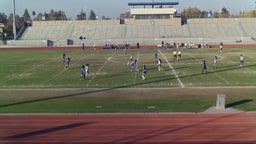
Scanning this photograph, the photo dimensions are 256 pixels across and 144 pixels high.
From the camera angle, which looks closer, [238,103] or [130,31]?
[238,103]

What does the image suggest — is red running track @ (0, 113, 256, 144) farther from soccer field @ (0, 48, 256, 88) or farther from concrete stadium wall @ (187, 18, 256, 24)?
concrete stadium wall @ (187, 18, 256, 24)

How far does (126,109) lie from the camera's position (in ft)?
70.4

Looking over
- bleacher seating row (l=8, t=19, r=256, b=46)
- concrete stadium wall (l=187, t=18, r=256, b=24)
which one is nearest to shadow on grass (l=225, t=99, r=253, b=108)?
bleacher seating row (l=8, t=19, r=256, b=46)

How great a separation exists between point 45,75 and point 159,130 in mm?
19579

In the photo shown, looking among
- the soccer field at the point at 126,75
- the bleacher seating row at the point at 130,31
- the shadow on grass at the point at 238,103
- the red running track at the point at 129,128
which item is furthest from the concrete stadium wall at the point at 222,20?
the red running track at the point at 129,128

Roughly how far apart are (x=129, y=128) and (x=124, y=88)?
10629mm

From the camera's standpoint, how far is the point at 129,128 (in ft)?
58.1

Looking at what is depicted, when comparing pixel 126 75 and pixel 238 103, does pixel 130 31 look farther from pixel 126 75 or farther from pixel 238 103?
pixel 238 103

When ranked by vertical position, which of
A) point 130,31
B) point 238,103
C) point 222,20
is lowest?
point 238,103

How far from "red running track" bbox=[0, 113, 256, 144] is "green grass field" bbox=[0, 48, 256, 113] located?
155 centimetres

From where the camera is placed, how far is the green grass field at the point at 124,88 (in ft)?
73.4

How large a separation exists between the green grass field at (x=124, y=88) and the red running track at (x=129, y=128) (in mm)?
1546

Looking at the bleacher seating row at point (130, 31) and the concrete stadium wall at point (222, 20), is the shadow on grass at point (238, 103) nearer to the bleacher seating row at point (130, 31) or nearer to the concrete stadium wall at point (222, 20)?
the bleacher seating row at point (130, 31)

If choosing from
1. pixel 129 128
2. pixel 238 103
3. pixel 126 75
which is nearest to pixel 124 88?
pixel 126 75
